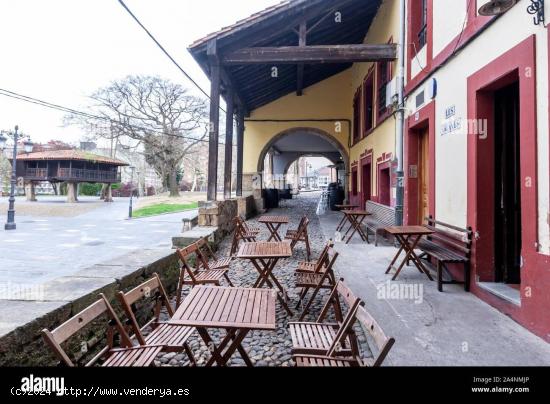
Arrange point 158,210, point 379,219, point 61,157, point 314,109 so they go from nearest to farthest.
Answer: point 379,219 < point 314,109 < point 158,210 < point 61,157

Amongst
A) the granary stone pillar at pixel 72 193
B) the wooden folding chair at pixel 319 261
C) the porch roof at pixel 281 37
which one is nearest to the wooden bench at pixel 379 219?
the wooden folding chair at pixel 319 261

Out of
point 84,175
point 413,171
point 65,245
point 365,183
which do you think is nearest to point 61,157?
point 84,175

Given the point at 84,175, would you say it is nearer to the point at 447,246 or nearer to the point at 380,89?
the point at 380,89

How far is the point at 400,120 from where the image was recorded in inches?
262

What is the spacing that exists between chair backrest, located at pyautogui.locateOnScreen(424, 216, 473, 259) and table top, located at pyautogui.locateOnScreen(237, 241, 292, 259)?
187 cm

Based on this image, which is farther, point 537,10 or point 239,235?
point 239,235

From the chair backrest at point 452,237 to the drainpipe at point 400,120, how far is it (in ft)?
4.43

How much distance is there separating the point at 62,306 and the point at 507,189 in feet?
13.2

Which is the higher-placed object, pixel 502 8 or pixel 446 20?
pixel 446 20

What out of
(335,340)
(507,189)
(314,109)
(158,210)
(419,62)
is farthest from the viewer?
(158,210)

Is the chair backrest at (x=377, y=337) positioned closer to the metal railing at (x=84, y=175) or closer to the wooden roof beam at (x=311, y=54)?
the wooden roof beam at (x=311, y=54)

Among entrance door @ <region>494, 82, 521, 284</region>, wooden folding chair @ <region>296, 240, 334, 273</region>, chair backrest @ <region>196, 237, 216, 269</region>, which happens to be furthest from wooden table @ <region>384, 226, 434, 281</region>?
chair backrest @ <region>196, 237, 216, 269</region>

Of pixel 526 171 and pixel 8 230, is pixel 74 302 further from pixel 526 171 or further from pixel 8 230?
pixel 8 230
